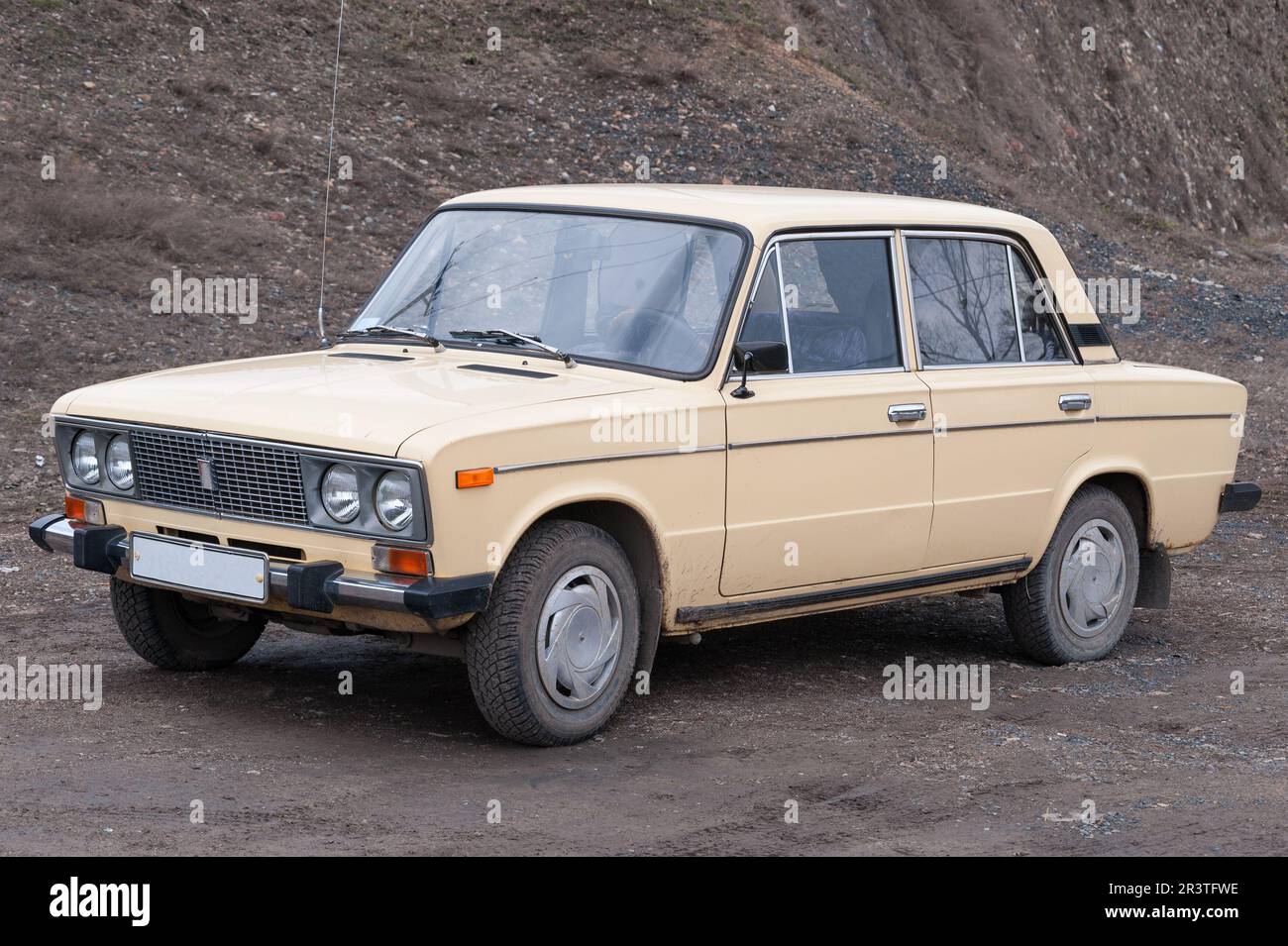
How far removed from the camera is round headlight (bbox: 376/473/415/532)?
17.1 feet

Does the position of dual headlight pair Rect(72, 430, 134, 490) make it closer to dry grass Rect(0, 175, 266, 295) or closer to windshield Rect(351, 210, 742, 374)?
windshield Rect(351, 210, 742, 374)

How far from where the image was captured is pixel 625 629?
19.2 ft

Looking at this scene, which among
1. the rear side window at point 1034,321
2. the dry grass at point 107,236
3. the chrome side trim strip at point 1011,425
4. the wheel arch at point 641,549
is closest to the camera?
the wheel arch at point 641,549

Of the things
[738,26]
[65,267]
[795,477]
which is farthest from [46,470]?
[738,26]

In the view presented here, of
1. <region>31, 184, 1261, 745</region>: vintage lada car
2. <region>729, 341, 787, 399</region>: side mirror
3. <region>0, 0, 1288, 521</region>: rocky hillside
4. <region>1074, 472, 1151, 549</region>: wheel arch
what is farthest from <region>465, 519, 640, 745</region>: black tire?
<region>0, 0, 1288, 521</region>: rocky hillside

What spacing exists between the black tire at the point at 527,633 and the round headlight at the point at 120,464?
54.6 inches

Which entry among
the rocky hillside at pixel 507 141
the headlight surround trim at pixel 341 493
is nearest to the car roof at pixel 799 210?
the headlight surround trim at pixel 341 493

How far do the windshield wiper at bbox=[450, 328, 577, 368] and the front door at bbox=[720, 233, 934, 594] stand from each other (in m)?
0.60

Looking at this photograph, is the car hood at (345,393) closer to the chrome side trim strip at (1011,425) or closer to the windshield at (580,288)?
the windshield at (580,288)

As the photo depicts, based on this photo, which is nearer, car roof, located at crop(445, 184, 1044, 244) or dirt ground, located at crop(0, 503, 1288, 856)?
dirt ground, located at crop(0, 503, 1288, 856)

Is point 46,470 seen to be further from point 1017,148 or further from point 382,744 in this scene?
point 1017,148

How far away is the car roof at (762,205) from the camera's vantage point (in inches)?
252

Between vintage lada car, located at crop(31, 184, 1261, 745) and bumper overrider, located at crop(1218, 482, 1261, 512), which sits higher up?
vintage lada car, located at crop(31, 184, 1261, 745)

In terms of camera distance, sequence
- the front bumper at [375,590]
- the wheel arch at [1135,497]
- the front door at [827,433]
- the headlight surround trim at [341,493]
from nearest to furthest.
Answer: the front bumper at [375,590], the headlight surround trim at [341,493], the front door at [827,433], the wheel arch at [1135,497]
